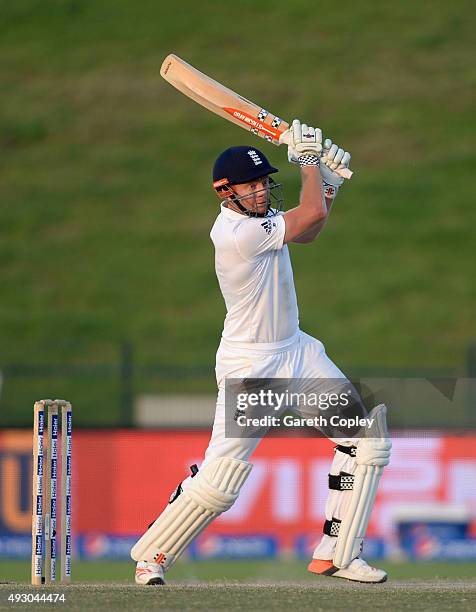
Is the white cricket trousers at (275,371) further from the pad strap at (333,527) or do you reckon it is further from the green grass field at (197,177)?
the green grass field at (197,177)

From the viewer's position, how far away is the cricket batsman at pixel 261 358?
18.4 ft

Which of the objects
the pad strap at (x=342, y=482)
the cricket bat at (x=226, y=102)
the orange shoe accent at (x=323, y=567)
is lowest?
the orange shoe accent at (x=323, y=567)

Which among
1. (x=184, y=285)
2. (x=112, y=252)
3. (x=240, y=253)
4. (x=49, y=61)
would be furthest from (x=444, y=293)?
(x=240, y=253)

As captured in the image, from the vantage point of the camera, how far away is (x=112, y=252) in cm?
2148

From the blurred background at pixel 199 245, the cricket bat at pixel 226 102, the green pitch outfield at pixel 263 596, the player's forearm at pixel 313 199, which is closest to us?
the green pitch outfield at pixel 263 596

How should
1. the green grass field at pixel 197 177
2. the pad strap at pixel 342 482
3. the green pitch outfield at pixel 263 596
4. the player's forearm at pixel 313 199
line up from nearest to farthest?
1. the green pitch outfield at pixel 263 596
2. the player's forearm at pixel 313 199
3. the pad strap at pixel 342 482
4. the green grass field at pixel 197 177

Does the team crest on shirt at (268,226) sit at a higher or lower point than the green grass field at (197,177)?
lower

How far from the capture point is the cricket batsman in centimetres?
A: 562

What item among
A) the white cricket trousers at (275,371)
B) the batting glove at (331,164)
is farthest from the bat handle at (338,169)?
the white cricket trousers at (275,371)

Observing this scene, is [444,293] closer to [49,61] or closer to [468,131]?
[468,131]

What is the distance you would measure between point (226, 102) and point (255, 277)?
36.9 inches

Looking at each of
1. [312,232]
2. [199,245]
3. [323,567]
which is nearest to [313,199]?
[312,232]

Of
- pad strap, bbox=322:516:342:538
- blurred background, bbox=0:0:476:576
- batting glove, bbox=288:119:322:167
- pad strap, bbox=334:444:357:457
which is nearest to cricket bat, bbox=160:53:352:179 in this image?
batting glove, bbox=288:119:322:167

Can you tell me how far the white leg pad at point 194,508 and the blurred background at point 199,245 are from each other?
4.96m
